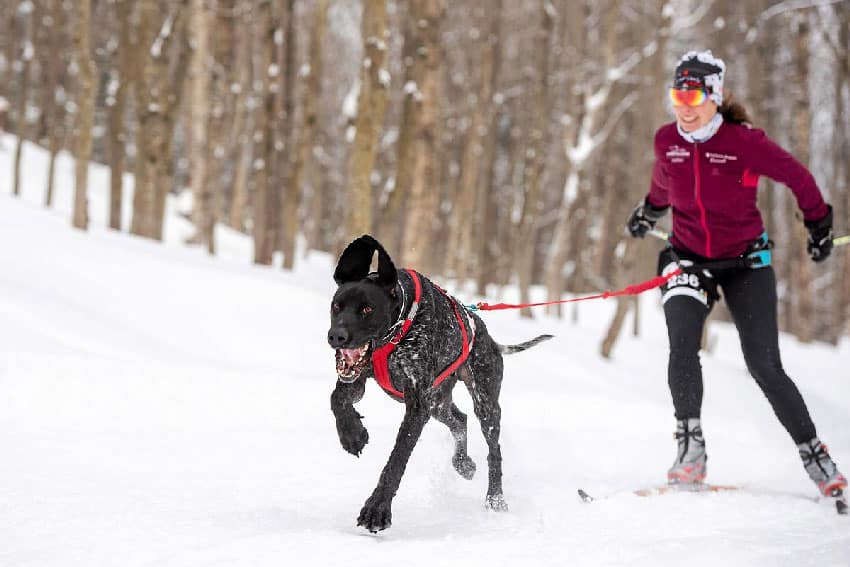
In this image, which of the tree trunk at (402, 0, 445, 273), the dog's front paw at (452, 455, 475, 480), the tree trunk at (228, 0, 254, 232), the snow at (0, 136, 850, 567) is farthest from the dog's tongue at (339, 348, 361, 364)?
the tree trunk at (228, 0, 254, 232)

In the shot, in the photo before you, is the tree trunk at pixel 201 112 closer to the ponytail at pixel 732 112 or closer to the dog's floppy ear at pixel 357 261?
the ponytail at pixel 732 112

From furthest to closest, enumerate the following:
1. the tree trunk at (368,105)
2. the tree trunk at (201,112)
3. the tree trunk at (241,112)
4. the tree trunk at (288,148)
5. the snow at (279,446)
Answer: the tree trunk at (241,112) → the tree trunk at (201,112) → the tree trunk at (288,148) → the tree trunk at (368,105) → the snow at (279,446)

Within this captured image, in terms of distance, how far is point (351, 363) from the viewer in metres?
3.51

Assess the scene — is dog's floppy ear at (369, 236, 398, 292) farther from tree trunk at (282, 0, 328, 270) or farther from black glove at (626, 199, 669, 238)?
tree trunk at (282, 0, 328, 270)

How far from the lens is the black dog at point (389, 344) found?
334 cm

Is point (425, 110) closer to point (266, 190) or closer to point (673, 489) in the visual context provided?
point (266, 190)

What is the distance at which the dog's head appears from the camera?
130 inches

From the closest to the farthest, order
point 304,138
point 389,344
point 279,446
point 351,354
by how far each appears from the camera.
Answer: point 351,354 < point 389,344 < point 279,446 < point 304,138

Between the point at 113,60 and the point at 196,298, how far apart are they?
45.9 ft

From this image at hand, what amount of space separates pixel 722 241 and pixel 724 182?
32 centimetres

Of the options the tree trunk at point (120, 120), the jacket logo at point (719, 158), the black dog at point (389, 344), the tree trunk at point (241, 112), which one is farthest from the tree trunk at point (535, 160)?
the black dog at point (389, 344)

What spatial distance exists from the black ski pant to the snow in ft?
1.59

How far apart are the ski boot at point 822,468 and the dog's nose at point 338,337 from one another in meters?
2.58

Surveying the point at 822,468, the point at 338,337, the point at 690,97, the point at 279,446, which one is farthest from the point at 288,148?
the point at 338,337
